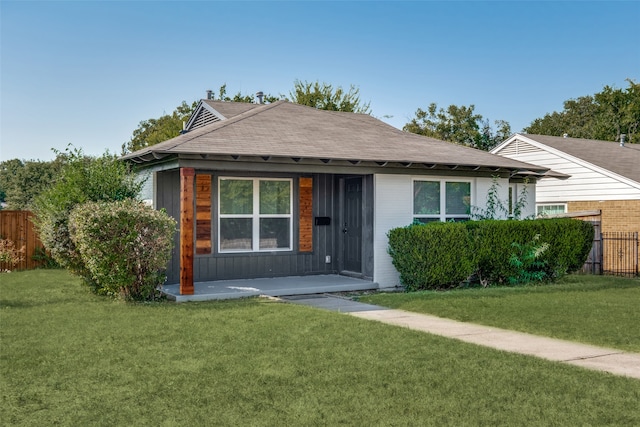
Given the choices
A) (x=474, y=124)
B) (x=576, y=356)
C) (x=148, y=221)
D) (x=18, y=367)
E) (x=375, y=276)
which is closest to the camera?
(x=18, y=367)

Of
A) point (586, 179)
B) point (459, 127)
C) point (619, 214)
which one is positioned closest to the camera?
point (619, 214)

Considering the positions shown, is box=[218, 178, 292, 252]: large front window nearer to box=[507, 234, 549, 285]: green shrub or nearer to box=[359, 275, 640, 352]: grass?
box=[359, 275, 640, 352]: grass

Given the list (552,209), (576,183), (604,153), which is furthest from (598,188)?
(604,153)

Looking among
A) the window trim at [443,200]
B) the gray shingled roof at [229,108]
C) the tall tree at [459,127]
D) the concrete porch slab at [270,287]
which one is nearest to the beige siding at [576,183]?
the window trim at [443,200]

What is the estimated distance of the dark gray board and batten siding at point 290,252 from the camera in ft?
42.8

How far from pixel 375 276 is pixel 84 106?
1142cm

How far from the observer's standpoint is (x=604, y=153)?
79.5ft

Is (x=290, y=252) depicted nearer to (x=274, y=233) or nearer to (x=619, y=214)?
(x=274, y=233)

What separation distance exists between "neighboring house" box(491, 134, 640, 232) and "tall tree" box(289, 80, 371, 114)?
8912 millimetres

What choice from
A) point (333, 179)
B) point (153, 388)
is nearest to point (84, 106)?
point (333, 179)

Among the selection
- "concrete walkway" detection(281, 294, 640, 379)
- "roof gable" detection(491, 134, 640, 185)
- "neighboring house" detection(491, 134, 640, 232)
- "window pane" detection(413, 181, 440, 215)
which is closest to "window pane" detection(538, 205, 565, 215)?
"neighboring house" detection(491, 134, 640, 232)

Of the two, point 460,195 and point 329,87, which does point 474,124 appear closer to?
point 329,87

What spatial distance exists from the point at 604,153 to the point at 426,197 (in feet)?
44.8

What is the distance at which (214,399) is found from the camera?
506 centimetres
